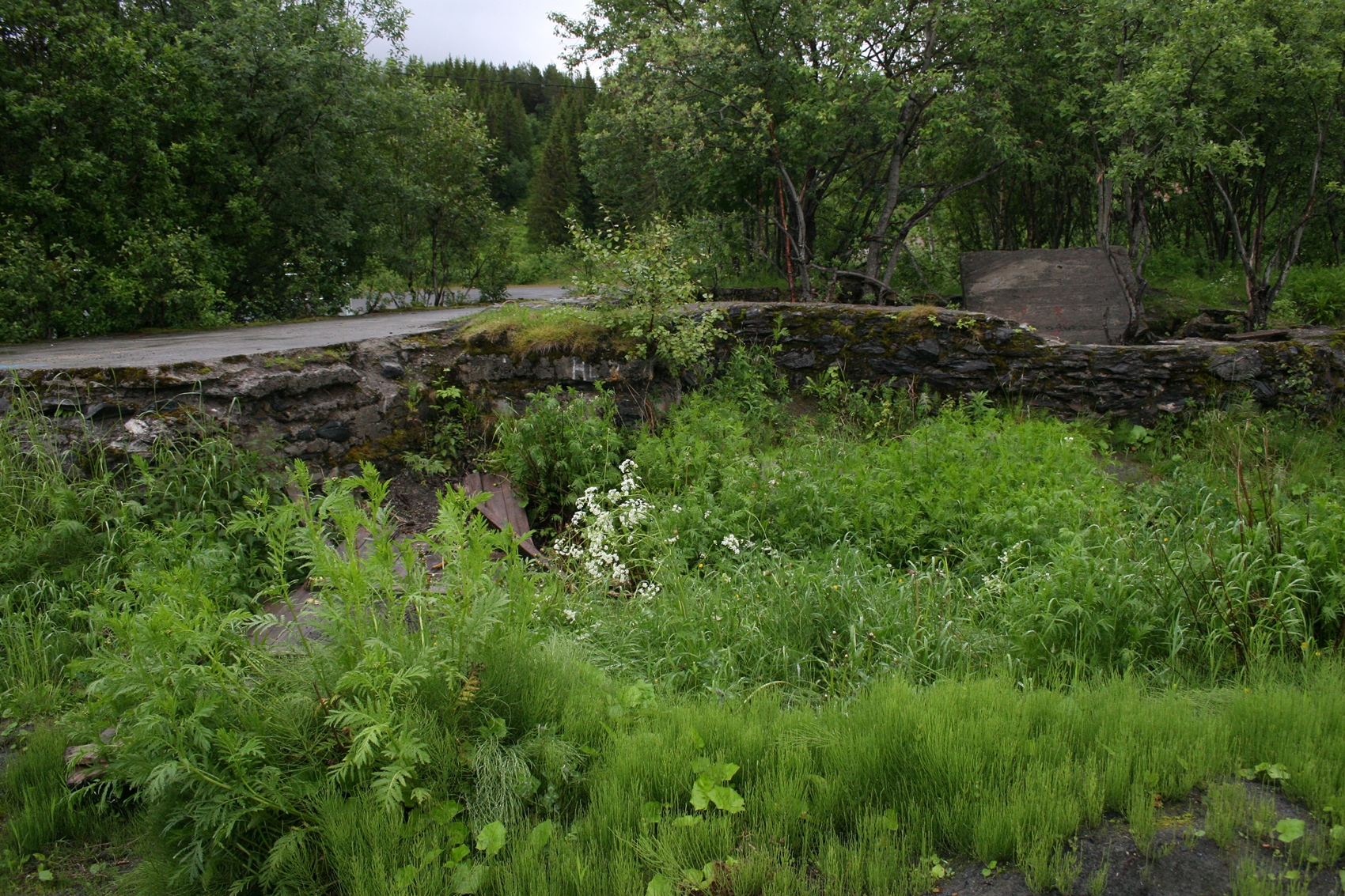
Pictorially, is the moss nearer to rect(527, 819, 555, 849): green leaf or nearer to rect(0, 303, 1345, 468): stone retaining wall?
rect(0, 303, 1345, 468): stone retaining wall

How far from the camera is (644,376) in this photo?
802 cm

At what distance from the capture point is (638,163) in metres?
15.9

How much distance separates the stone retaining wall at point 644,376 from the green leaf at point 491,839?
406cm

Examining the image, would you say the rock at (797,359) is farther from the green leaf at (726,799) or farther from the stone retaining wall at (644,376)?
the green leaf at (726,799)

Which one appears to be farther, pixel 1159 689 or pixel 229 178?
pixel 229 178

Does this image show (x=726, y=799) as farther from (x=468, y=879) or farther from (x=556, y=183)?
(x=556, y=183)

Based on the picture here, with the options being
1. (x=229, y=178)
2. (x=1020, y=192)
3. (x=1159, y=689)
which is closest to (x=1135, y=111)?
(x=1020, y=192)

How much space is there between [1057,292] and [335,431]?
10.2m

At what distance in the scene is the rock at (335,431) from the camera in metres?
6.18

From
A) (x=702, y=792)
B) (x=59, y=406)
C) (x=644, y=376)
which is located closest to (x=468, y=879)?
(x=702, y=792)

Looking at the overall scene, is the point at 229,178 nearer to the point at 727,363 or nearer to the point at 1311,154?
the point at 727,363

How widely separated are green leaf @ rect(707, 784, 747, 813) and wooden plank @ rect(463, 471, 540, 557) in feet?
10.7

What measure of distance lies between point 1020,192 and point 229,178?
48.2 feet

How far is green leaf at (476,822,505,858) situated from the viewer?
7.91ft
